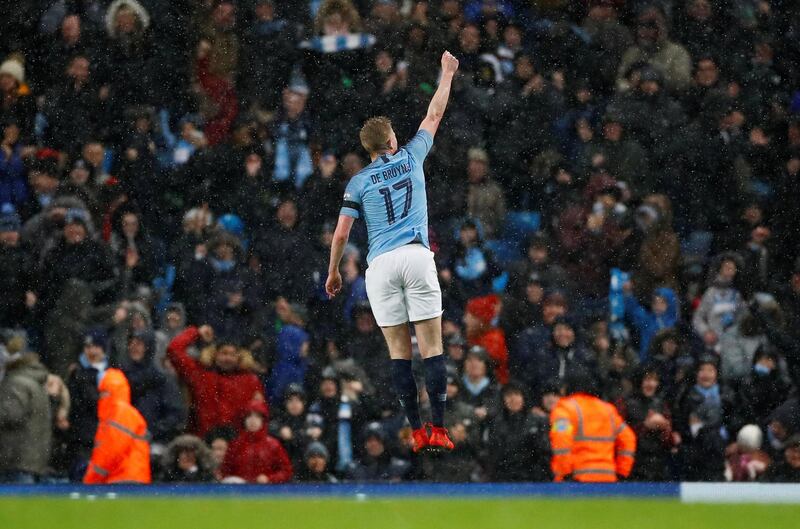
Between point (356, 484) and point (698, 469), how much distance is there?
371 cm

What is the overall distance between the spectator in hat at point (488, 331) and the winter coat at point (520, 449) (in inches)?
38.5

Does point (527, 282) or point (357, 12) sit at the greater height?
point (357, 12)

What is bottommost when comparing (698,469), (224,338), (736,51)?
(698,469)

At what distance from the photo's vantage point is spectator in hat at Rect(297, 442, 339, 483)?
12820 millimetres

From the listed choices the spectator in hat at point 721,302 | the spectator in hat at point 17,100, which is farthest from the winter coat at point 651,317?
the spectator in hat at point 17,100

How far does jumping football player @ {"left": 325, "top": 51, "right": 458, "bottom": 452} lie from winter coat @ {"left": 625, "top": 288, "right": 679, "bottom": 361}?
5.21 m

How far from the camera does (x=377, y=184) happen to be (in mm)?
9477

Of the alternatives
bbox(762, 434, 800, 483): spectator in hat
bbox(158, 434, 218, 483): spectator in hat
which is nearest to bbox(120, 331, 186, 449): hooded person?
bbox(158, 434, 218, 483): spectator in hat

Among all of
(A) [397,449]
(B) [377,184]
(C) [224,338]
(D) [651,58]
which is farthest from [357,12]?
(B) [377,184]

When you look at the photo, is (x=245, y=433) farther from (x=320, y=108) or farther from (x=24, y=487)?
(x=320, y=108)

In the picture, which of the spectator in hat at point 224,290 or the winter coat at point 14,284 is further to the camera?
the winter coat at point 14,284

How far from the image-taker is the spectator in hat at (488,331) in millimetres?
13844

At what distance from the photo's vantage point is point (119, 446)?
1235 centimetres

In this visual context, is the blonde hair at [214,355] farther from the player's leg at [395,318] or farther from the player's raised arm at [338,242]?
the player's raised arm at [338,242]
